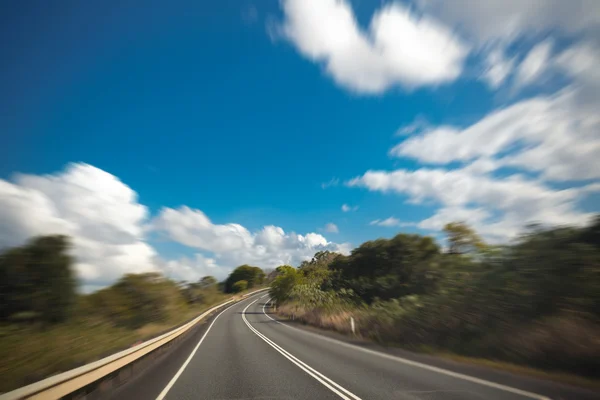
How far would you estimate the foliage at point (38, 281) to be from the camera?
8484 mm

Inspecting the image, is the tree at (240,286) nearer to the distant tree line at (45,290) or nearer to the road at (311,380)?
the distant tree line at (45,290)

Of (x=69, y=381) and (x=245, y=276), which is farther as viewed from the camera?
(x=245, y=276)

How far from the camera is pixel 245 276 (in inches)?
4441

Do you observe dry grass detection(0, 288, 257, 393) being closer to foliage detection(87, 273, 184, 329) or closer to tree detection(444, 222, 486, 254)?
foliage detection(87, 273, 184, 329)

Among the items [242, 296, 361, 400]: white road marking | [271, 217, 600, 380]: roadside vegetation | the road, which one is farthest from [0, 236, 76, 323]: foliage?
[271, 217, 600, 380]: roadside vegetation

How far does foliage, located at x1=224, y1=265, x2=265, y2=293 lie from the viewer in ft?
369

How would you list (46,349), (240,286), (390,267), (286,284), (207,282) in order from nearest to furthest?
(46,349)
(390,267)
(286,284)
(207,282)
(240,286)

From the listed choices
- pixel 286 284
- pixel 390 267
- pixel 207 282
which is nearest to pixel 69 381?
pixel 390 267

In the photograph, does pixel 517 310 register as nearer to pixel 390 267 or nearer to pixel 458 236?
pixel 458 236

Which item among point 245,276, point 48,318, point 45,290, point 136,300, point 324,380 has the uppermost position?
point 245,276

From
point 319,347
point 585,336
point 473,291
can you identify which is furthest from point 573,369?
point 319,347

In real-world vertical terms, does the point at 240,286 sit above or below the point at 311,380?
above

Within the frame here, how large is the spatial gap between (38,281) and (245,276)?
108 meters

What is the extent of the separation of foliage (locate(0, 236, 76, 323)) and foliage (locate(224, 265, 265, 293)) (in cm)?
10431
